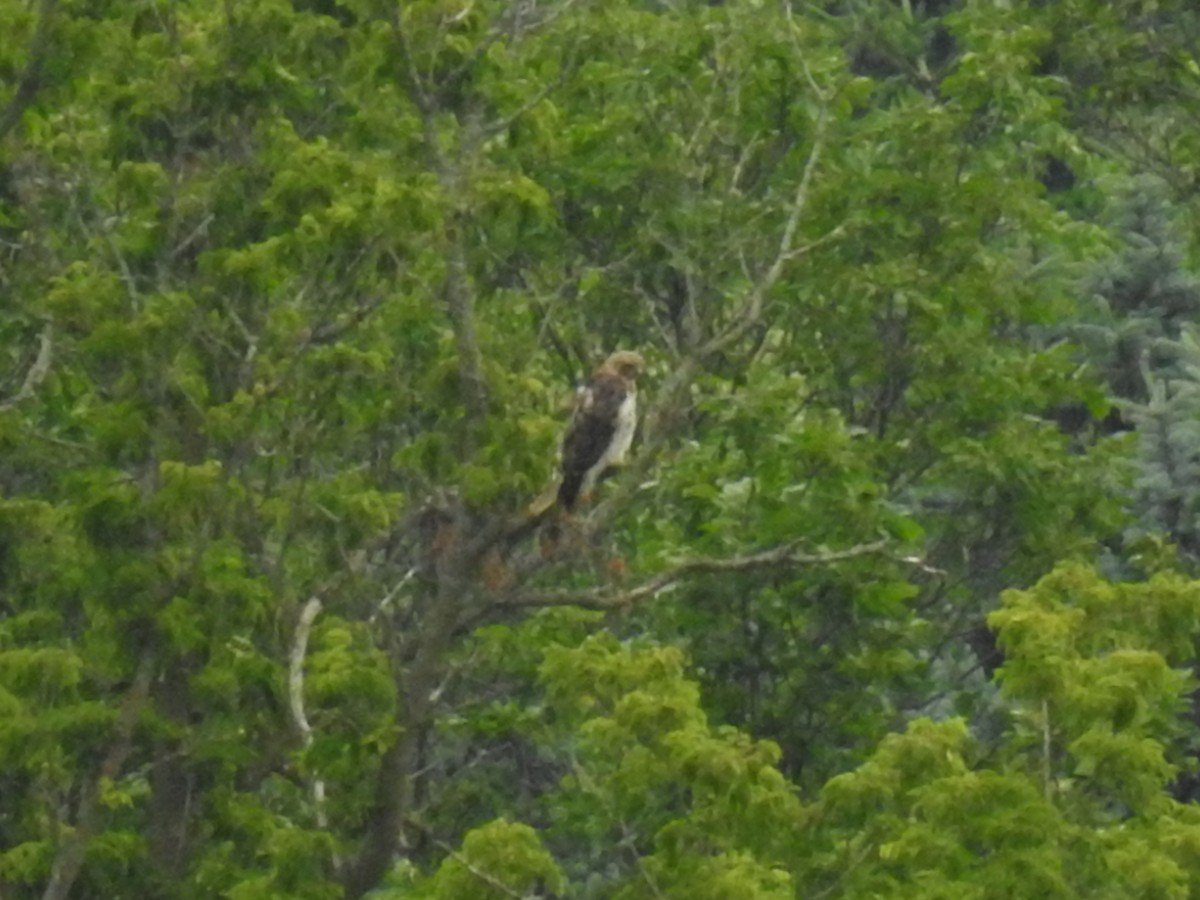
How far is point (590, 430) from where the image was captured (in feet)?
36.7

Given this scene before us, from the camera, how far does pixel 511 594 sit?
415 inches

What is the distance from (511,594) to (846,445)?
222cm

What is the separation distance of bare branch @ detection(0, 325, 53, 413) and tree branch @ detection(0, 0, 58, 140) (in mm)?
1502

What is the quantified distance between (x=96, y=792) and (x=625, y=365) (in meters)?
2.77

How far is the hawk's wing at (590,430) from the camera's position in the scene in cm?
1052

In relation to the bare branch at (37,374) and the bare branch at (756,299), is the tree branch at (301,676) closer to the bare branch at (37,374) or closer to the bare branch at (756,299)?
the bare branch at (37,374)

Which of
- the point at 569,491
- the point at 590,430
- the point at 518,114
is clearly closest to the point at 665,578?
the point at 569,491

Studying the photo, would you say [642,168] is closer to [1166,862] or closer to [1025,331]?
[1166,862]

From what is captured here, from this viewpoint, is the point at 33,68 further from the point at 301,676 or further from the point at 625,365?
the point at 625,365

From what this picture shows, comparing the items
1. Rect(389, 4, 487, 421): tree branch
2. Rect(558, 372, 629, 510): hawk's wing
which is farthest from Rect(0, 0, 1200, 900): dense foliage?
Rect(558, 372, 629, 510): hawk's wing

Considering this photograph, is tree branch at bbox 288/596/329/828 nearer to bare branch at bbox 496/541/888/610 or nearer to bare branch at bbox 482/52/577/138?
bare branch at bbox 496/541/888/610

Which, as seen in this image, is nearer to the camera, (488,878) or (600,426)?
(488,878)

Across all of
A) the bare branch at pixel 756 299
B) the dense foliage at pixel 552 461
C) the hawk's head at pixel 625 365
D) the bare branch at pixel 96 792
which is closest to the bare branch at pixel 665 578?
the dense foliage at pixel 552 461

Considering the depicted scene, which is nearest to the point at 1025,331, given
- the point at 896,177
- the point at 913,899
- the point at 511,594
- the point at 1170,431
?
the point at 1170,431
